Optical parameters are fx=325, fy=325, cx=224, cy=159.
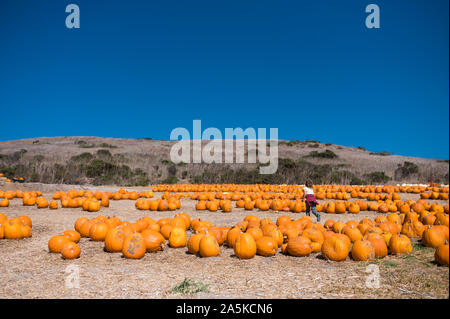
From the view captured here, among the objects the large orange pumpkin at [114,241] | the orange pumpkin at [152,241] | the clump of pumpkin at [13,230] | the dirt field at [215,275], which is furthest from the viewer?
the clump of pumpkin at [13,230]

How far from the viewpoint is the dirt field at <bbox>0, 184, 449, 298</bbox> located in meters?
3.60

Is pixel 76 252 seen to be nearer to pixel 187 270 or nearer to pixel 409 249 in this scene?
pixel 187 270

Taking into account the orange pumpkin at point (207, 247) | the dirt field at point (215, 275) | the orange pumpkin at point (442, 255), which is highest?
the orange pumpkin at point (442, 255)

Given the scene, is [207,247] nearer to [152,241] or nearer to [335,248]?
[152,241]

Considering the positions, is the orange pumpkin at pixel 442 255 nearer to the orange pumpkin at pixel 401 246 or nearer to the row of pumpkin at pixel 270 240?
the row of pumpkin at pixel 270 240

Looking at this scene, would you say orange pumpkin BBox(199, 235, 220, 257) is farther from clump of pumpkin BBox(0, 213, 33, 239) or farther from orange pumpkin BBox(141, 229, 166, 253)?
clump of pumpkin BBox(0, 213, 33, 239)

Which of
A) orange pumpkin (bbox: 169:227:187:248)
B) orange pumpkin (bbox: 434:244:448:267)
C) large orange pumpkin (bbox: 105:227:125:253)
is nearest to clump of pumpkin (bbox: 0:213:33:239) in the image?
large orange pumpkin (bbox: 105:227:125:253)

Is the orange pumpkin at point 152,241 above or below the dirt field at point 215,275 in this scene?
above

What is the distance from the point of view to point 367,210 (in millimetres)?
11602

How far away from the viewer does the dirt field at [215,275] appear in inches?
142

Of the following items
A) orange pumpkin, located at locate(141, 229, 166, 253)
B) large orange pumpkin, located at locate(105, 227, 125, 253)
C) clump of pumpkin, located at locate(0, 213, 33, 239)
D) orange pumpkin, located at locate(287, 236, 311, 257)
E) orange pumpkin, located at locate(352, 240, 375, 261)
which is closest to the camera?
orange pumpkin, located at locate(352, 240, 375, 261)

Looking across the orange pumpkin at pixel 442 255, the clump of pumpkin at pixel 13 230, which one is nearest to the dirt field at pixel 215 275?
the orange pumpkin at pixel 442 255

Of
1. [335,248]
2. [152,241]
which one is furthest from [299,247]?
[152,241]
